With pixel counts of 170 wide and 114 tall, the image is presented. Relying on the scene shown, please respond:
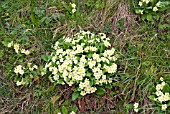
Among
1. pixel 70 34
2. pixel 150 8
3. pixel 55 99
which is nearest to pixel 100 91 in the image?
pixel 55 99

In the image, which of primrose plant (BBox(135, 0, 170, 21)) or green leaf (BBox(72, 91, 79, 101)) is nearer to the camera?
green leaf (BBox(72, 91, 79, 101))

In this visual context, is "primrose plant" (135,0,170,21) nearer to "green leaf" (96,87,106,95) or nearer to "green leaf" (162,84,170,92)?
"green leaf" (162,84,170,92)

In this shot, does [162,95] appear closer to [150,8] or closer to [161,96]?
[161,96]

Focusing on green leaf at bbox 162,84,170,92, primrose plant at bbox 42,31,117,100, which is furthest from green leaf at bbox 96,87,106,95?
green leaf at bbox 162,84,170,92

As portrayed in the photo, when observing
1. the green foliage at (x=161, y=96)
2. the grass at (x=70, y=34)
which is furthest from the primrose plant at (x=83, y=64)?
the green foliage at (x=161, y=96)

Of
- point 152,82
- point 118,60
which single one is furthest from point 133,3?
point 152,82

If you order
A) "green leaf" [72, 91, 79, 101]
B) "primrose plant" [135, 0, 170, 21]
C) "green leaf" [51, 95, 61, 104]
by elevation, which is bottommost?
"green leaf" [51, 95, 61, 104]
